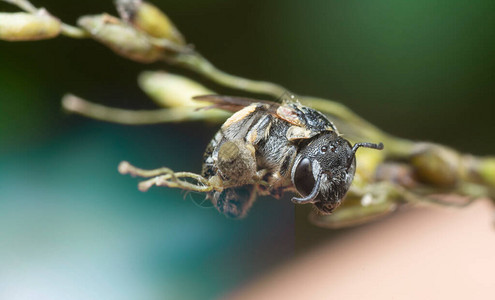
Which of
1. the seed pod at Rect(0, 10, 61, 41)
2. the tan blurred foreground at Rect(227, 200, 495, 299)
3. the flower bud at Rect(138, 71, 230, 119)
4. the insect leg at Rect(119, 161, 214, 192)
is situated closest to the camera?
the insect leg at Rect(119, 161, 214, 192)

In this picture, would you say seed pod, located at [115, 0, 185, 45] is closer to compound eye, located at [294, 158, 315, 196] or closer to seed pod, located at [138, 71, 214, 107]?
seed pod, located at [138, 71, 214, 107]

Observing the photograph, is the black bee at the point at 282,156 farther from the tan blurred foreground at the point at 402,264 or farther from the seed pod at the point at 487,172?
the tan blurred foreground at the point at 402,264

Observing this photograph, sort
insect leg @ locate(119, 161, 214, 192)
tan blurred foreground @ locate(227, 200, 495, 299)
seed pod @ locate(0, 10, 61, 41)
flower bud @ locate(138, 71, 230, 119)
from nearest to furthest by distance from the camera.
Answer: insect leg @ locate(119, 161, 214, 192), seed pod @ locate(0, 10, 61, 41), flower bud @ locate(138, 71, 230, 119), tan blurred foreground @ locate(227, 200, 495, 299)

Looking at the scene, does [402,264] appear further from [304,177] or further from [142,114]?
[304,177]

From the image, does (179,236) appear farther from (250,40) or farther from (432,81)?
(432,81)

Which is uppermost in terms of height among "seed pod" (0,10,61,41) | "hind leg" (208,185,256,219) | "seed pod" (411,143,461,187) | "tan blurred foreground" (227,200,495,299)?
"tan blurred foreground" (227,200,495,299)

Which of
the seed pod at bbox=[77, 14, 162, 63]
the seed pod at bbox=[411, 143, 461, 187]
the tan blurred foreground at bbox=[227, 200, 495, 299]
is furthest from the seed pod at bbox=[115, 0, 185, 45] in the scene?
the tan blurred foreground at bbox=[227, 200, 495, 299]
